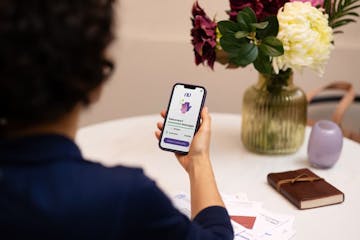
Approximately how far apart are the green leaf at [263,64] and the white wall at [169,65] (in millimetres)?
1086

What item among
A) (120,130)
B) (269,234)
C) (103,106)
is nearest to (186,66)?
(103,106)

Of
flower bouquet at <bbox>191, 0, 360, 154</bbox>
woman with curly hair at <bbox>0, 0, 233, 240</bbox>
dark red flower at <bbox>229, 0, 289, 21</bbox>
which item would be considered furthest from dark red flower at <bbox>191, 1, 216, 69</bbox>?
woman with curly hair at <bbox>0, 0, 233, 240</bbox>

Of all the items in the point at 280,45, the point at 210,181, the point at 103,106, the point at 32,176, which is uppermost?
the point at 280,45

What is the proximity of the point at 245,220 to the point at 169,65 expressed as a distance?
143 centimetres

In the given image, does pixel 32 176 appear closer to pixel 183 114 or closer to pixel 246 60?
pixel 183 114

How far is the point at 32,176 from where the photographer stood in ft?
2.04

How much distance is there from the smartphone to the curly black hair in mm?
580

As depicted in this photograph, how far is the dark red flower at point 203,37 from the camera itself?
4.39 feet

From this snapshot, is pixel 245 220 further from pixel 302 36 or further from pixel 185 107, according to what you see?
pixel 302 36

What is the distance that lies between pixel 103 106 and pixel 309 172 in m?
1.48

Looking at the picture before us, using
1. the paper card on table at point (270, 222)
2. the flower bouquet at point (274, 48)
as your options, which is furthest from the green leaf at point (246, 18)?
the paper card on table at point (270, 222)

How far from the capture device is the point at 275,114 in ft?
4.70

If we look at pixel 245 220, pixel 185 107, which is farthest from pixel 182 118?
pixel 245 220

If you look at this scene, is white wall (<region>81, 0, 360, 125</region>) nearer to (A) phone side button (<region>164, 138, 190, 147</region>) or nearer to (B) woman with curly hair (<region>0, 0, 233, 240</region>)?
(A) phone side button (<region>164, 138, 190, 147</region>)
